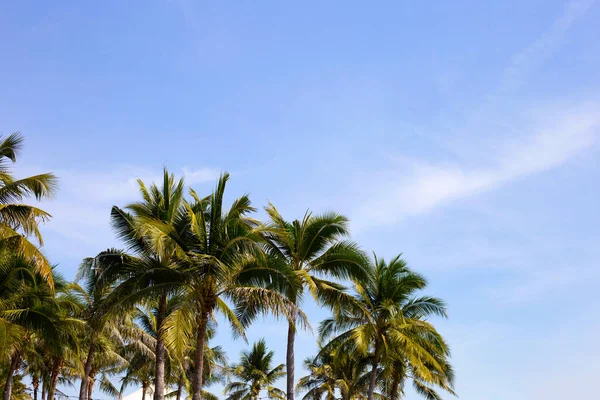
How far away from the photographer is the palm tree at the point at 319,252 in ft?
76.6

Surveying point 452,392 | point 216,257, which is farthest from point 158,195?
point 452,392

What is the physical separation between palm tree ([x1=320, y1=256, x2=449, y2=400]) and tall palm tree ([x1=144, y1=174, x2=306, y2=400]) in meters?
9.58

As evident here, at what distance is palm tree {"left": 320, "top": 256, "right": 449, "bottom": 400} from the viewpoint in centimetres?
2811

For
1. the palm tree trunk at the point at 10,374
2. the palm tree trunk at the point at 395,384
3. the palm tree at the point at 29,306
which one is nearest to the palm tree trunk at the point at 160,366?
the palm tree at the point at 29,306

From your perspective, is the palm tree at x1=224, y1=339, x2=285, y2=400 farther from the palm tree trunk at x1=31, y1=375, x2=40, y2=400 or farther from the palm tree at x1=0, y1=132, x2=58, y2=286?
the palm tree at x1=0, y1=132, x2=58, y2=286

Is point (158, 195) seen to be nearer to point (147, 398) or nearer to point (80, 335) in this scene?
point (80, 335)

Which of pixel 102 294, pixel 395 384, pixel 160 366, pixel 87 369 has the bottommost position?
pixel 160 366

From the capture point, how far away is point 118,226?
21.8 meters

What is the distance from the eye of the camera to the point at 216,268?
1877 cm

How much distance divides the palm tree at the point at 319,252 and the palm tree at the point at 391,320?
14.6ft

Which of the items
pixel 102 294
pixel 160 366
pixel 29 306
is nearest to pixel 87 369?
pixel 102 294

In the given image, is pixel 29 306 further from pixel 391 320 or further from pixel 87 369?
pixel 391 320

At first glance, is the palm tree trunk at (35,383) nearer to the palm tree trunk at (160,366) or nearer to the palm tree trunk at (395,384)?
the palm tree trunk at (395,384)

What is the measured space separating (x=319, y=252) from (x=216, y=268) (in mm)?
5890
